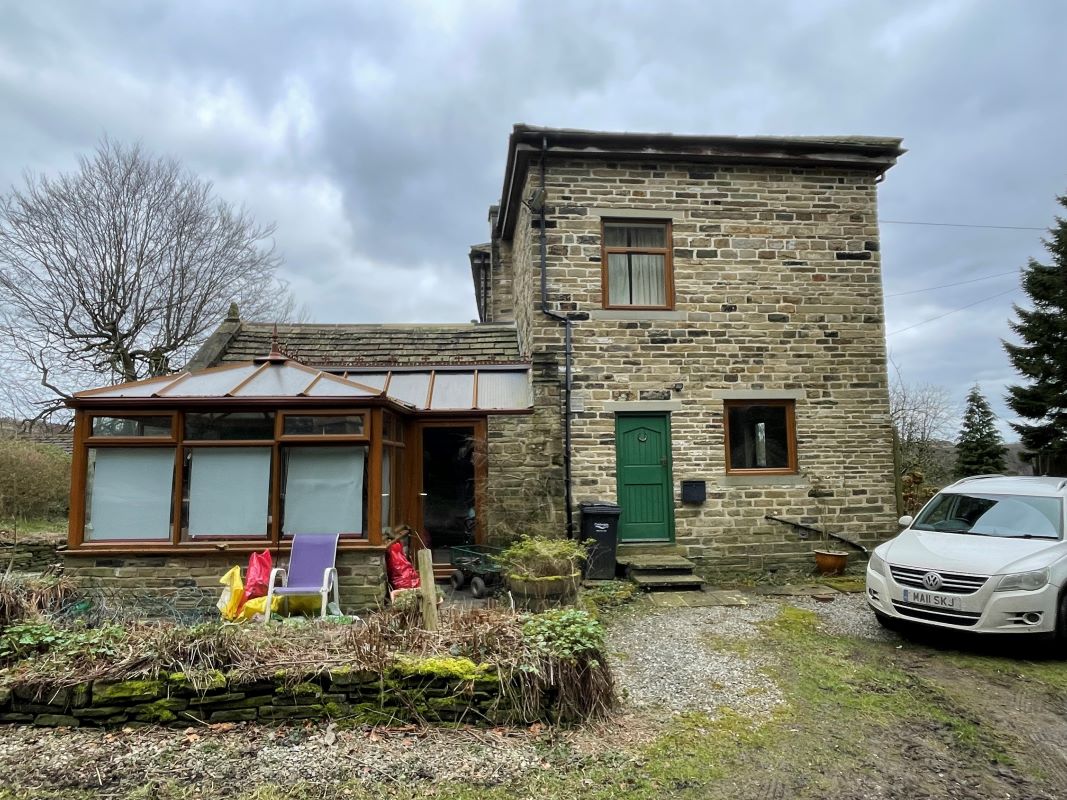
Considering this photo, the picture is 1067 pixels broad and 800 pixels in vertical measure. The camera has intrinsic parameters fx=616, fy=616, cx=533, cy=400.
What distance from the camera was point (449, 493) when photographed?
33.4 ft

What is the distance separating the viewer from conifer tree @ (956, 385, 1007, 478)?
1941 centimetres

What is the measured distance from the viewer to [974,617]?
5.61m

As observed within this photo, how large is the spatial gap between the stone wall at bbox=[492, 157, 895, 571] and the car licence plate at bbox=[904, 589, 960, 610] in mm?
3786

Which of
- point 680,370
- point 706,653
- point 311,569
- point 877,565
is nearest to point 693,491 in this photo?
point 680,370

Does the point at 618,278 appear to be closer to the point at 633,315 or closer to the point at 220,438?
the point at 633,315

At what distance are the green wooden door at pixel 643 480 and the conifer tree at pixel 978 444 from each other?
14.7m

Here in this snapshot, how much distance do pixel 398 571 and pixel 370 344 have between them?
5.11m

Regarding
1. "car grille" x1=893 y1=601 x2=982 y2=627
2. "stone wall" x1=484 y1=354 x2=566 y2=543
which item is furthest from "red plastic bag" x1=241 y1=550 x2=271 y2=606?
"car grille" x1=893 y1=601 x2=982 y2=627

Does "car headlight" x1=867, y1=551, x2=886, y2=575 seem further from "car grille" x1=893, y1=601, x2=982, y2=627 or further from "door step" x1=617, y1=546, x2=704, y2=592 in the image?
"door step" x1=617, y1=546, x2=704, y2=592

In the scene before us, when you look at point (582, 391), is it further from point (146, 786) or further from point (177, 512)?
point (146, 786)

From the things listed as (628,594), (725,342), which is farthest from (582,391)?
(628,594)

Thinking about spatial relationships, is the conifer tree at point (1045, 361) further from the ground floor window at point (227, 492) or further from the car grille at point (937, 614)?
the ground floor window at point (227, 492)

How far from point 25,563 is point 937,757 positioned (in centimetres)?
1429

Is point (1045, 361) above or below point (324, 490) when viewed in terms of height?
above
